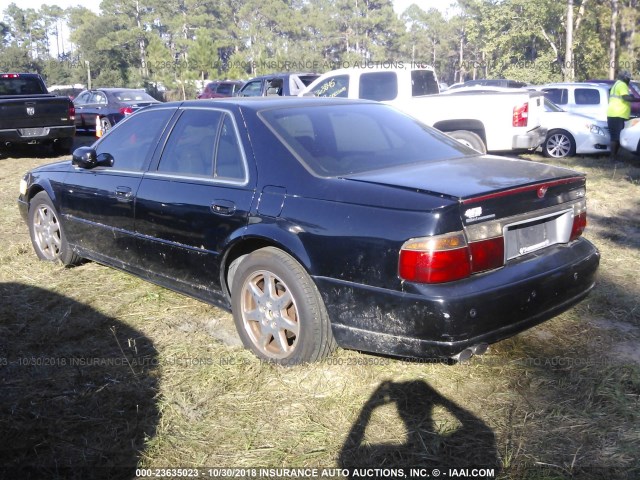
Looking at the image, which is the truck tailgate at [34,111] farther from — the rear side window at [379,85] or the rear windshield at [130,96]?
the rear side window at [379,85]

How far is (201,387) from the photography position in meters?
3.56

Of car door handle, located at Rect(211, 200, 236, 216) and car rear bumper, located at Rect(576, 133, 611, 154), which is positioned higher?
car door handle, located at Rect(211, 200, 236, 216)

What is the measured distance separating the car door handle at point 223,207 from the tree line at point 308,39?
28317 millimetres

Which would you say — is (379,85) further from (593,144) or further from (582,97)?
(582,97)

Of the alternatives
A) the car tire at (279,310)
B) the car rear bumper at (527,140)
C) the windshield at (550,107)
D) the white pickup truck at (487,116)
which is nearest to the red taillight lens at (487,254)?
the car tire at (279,310)

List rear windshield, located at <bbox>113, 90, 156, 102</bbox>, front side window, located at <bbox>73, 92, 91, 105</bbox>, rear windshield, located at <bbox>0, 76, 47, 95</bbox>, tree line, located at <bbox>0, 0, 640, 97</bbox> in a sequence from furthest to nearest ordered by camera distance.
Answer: tree line, located at <bbox>0, 0, 640, 97</bbox>
front side window, located at <bbox>73, 92, 91, 105</bbox>
rear windshield, located at <bbox>113, 90, 156, 102</bbox>
rear windshield, located at <bbox>0, 76, 47, 95</bbox>

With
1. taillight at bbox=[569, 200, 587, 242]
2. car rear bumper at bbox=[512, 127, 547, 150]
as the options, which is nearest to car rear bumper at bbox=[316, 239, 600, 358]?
taillight at bbox=[569, 200, 587, 242]

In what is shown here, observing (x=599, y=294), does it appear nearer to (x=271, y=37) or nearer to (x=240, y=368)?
(x=240, y=368)

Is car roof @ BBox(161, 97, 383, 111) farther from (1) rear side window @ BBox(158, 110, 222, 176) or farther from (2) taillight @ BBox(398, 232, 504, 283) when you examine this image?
(2) taillight @ BBox(398, 232, 504, 283)

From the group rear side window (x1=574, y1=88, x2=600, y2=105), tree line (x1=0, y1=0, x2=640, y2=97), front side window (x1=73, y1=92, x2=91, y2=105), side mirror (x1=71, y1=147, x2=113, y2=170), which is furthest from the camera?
tree line (x1=0, y1=0, x2=640, y2=97)

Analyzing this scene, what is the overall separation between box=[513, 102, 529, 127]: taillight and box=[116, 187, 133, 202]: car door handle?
724 centimetres

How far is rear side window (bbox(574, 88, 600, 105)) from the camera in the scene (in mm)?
13242

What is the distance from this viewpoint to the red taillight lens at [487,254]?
3068 millimetres

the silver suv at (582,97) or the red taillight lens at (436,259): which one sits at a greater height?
the silver suv at (582,97)
